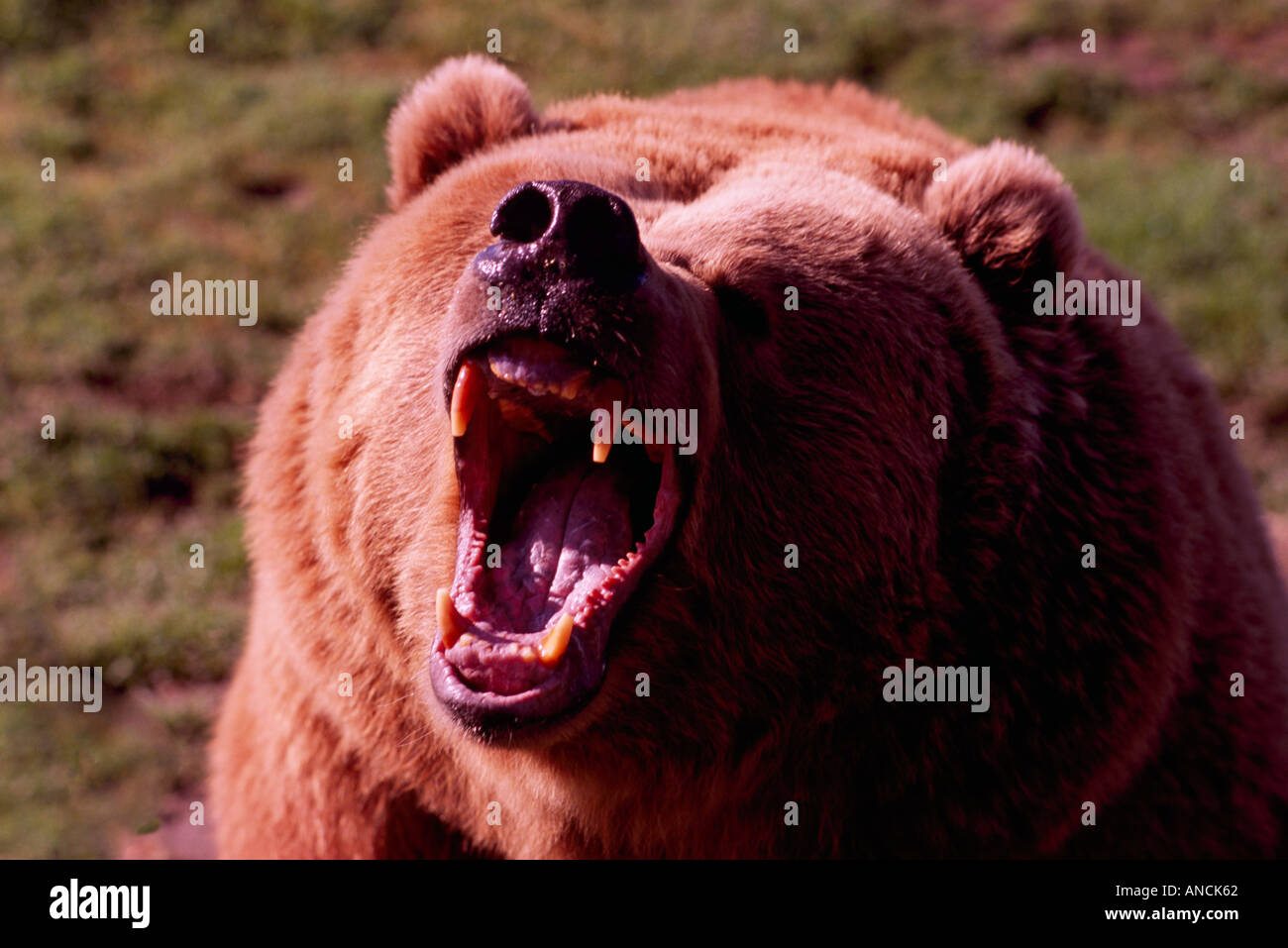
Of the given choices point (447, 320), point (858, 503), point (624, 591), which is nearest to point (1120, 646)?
point (858, 503)

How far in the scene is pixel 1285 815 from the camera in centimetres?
346

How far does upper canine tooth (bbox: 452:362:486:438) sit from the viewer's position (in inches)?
113

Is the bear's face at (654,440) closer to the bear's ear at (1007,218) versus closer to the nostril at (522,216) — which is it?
the nostril at (522,216)

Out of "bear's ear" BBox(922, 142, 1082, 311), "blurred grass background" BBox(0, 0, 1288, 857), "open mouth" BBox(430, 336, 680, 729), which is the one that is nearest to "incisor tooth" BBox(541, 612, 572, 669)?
"open mouth" BBox(430, 336, 680, 729)

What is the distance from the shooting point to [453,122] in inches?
141

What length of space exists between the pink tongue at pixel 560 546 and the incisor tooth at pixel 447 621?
3.5 inches

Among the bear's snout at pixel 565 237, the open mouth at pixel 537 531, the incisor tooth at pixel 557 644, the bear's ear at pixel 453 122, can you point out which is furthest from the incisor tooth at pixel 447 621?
the bear's ear at pixel 453 122

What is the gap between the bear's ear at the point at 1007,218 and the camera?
330 cm

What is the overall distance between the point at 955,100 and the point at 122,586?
578 cm

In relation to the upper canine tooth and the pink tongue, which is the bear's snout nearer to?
the upper canine tooth

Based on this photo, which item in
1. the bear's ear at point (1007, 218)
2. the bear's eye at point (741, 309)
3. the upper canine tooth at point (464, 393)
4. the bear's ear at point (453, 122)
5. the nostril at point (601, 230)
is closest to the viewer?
the nostril at point (601, 230)

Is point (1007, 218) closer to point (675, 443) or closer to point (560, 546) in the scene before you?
point (675, 443)

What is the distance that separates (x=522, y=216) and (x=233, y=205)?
5747 millimetres
